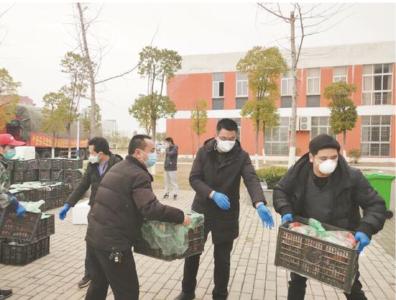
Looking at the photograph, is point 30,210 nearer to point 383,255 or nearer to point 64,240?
point 64,240

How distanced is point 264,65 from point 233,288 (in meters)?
17.3

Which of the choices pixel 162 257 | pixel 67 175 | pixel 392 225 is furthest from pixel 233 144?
pixel 67 175

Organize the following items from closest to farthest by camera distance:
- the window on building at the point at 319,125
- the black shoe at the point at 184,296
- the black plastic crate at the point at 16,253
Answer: the black shoe at the point at 184,296 < the black plastic crate at the point at 16,253 < the window on building at the point at 319,125

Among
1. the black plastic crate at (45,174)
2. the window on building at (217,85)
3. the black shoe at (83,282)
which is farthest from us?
the window on building at (217,85)

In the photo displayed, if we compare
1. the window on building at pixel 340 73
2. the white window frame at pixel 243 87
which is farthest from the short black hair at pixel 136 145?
the window on building at pixel 340 73

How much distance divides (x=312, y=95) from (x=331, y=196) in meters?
29.5

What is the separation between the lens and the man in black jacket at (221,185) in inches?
157

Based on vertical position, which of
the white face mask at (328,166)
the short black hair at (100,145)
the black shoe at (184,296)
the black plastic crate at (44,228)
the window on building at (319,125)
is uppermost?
the window on building at (319,125)

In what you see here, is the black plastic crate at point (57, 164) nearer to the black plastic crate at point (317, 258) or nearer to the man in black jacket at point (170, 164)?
the man in black jacket at point (170, 164)

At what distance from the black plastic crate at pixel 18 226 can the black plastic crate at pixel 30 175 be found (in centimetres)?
662

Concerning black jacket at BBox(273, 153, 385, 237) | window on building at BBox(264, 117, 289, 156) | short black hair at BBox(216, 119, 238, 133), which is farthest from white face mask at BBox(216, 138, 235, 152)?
window on building at BBox(264, 117, 289, 156)

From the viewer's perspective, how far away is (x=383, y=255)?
6.25 meters

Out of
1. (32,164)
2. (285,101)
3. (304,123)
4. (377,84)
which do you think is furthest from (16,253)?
(377,84)

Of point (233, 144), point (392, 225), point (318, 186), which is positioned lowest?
point (392, 225)
